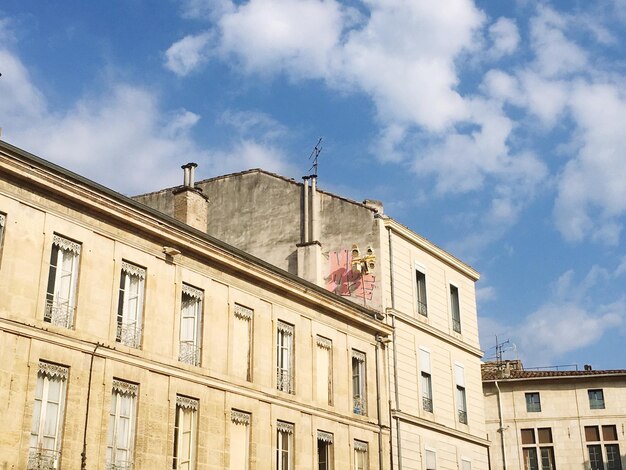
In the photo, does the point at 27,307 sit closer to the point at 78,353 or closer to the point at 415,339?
the point at 78,353

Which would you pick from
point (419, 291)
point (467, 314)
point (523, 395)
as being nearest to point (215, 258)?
point (419, 291)

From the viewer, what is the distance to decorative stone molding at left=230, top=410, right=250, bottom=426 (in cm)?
2320

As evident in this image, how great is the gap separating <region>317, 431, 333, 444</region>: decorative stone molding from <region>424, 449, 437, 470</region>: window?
17.9 ft

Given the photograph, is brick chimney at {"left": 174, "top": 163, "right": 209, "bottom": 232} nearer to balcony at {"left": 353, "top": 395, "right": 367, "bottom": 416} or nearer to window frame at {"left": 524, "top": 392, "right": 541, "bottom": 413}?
balcony at {"left": 353, "top": 395, "right": 367, "bottom": 416}

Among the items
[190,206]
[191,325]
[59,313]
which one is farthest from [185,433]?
[190,206]

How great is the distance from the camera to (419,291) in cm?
3275

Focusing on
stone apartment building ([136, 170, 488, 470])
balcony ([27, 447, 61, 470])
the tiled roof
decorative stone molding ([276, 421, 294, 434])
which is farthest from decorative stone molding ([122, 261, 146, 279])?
the tiled roof

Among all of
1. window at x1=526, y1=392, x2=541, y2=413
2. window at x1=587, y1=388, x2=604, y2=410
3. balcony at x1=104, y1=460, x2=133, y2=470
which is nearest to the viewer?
balcony at x1=104, y1=460, x2=133, y2=470

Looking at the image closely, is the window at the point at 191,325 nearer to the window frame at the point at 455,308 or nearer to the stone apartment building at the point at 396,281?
the stone apartment building at the point at 396,281

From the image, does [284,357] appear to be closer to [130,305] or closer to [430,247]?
[130,305]

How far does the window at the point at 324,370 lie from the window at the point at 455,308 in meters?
8.40

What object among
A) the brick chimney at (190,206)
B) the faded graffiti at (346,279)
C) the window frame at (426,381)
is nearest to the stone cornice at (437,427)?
the window frame at (426,381)

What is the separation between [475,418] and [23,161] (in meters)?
21.4

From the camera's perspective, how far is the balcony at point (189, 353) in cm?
2222
